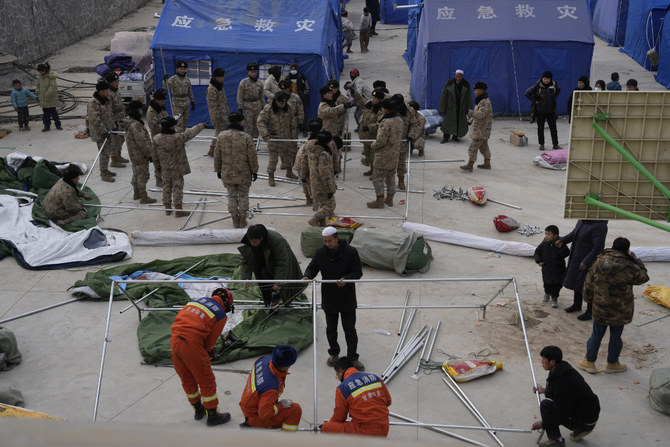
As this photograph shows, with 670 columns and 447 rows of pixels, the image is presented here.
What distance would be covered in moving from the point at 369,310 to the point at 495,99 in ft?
33.6

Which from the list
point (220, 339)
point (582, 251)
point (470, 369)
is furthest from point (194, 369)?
point (582, 251)

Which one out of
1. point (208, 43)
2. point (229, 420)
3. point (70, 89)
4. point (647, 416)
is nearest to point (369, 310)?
point (229, 420)

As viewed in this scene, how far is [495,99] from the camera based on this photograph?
17.4 metres

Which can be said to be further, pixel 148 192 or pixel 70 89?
pixel 70 89

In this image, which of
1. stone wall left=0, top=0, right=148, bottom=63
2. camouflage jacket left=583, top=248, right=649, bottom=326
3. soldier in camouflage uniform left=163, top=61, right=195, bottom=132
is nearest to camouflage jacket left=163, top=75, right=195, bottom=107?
soldier in camouflage uniform left=163, top=61, right=195, bottom=132

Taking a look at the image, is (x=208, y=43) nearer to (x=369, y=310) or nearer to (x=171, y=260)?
(x=171, y=260)

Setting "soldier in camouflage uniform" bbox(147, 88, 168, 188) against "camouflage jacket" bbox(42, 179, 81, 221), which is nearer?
"camouflage jacket" bbox(42, 179, 81, 221)

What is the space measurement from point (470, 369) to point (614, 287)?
66.2 inches

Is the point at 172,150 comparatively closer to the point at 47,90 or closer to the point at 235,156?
the point at 235,156

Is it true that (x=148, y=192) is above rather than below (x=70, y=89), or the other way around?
below

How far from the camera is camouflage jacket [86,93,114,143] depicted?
41.3 feet

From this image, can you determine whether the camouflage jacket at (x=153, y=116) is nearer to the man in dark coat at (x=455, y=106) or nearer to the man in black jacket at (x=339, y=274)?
the man in dark coat at (x=455, y=106)

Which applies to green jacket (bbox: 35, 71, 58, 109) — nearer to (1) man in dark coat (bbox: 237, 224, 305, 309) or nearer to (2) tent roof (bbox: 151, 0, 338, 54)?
(2) tent roof (bbox: 151, 0, 338, 54)

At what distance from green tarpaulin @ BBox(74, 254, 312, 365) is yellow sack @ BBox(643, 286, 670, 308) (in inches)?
170
